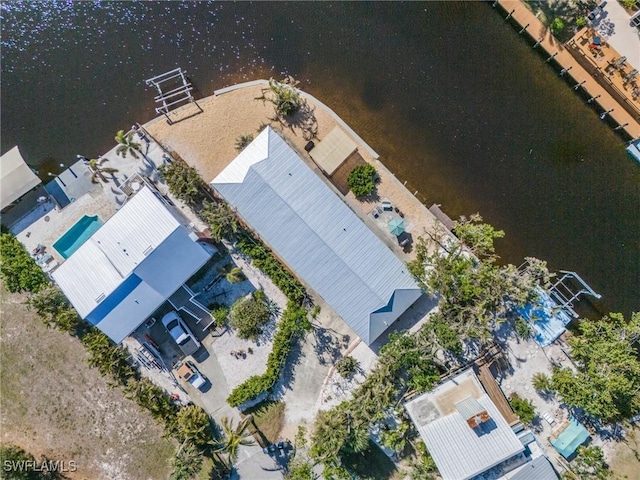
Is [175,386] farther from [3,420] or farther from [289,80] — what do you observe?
[289,80]

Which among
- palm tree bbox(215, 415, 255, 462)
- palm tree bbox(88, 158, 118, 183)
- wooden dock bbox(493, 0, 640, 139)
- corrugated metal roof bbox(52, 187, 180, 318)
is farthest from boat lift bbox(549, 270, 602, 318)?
palm tree bbox(88, 158, 118, 183)

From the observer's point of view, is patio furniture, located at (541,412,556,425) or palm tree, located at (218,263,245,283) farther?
patio furniture, located at (541,412,556,425)

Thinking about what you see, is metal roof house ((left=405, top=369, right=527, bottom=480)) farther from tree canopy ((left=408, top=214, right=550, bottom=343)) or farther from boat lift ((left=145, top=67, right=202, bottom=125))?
boat lift ((left=145, top=67, right=202, bottom=125))

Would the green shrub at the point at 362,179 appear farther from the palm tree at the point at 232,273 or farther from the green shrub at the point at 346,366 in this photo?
the green shrub at the point at 346,366

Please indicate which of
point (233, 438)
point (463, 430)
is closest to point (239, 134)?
point (233, 438)

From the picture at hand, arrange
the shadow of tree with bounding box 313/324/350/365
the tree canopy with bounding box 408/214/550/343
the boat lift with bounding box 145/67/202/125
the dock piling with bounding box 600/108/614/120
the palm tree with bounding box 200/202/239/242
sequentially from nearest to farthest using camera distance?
the tree canopy with bounding box 408/214/550/343, the palm tree with bounding box 200/202/239/242, the dock piling with bounding box 600/108/614/120, the shadow of tree with bounding box 313/324/350/365, the boat lift with bounding box 145/67/202/125

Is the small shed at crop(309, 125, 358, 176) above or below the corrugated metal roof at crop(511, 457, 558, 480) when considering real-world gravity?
above

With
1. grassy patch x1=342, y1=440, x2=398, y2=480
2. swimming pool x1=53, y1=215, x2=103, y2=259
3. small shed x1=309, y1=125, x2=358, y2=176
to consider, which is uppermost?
swimming pool x1=53, y1=215, x2=103, y2=259

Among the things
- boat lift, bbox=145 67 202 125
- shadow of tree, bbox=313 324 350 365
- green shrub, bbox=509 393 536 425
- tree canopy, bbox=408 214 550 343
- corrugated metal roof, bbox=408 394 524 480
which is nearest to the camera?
corrugated metal roof, bbox=408 394 524 480
